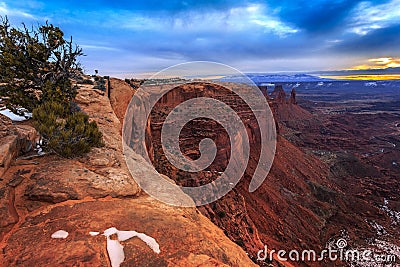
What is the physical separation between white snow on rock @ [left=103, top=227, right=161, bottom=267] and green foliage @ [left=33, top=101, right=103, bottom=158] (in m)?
3.32

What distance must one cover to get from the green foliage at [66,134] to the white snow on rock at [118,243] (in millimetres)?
3320

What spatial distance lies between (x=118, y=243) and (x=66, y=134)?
383 centimetres

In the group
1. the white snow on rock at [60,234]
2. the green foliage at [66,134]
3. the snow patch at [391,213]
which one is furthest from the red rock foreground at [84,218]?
the snow patch at [391,213]

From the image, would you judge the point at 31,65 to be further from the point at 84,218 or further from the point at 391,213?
the point at 391,213

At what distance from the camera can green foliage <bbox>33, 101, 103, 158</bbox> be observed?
21.5 feet

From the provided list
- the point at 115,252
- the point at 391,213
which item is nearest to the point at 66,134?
the point at 115,252

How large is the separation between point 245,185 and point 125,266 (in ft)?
64.0

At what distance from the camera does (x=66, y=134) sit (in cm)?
658

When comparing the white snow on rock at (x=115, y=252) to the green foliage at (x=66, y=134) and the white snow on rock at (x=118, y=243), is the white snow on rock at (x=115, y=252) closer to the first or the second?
the white snow on rock at (x=118, y=243)

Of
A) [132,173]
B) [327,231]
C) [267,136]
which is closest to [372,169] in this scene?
[267,136]

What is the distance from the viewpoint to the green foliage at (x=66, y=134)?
656 cm

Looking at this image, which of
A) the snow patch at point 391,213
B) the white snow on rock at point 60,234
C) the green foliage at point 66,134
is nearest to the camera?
the white snow on rock at point 60,234

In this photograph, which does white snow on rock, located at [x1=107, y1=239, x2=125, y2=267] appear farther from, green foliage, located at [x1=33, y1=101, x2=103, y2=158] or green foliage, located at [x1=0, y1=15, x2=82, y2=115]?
green foliage, located at [x1=0, y1=15, x2=82, y2=115]

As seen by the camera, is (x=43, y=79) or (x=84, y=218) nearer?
(x=84, y=218)
